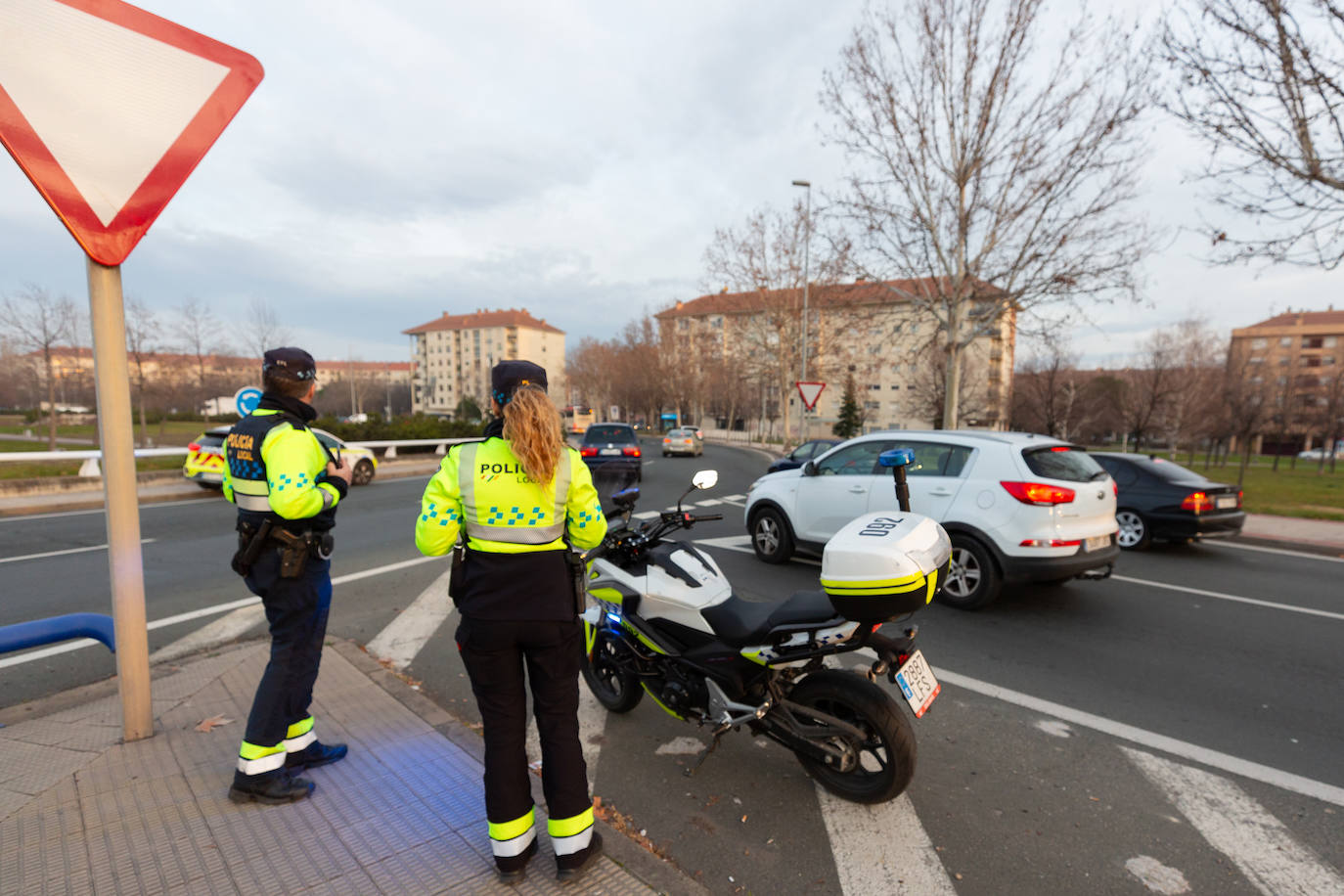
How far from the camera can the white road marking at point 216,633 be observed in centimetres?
454

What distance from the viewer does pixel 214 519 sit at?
10.4 metres

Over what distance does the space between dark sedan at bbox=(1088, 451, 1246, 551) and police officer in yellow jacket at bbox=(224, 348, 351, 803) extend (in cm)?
922

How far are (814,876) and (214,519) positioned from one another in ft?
37.7

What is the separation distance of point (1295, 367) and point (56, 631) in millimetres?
64261

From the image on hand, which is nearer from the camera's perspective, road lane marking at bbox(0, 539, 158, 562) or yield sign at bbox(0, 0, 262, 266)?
yield sign at bbox(0, 0, 262, 266)

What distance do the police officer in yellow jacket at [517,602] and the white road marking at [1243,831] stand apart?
2.64 m

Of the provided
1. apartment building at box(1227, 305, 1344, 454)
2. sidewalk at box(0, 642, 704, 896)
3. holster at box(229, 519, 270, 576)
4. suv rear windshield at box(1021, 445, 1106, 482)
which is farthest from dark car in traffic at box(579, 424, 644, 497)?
apartment building at box(1227, 305, 1344, 454)

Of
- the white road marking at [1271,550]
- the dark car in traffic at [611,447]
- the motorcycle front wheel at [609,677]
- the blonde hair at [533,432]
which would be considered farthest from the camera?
the dark car in traffic at [611,447]

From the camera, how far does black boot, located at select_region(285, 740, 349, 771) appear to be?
9.54 ft

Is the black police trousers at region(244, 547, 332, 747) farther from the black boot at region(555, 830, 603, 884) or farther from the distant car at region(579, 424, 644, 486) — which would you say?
the distant car at region(579, 424, 644, 486)

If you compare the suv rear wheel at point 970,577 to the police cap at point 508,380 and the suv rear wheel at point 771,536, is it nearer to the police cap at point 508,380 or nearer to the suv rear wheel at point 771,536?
the suv rear wheel at point 771,536

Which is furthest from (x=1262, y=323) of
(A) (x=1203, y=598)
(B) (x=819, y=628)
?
(B) (x=819, y=628)

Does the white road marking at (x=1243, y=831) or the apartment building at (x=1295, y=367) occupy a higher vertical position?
the apartment building at (x=1295, y=367)

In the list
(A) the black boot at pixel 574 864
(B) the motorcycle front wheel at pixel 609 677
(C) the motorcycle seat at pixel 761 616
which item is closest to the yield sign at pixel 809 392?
(B) the motorcycle front wheel at pixel 609 677
